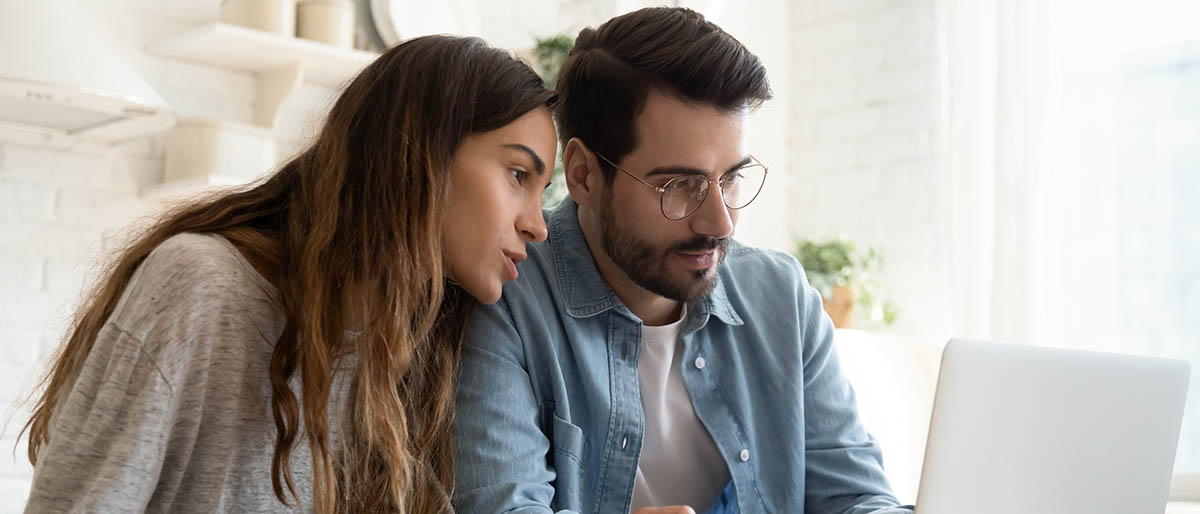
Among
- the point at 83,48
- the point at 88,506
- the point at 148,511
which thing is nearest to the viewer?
the point at 88,506

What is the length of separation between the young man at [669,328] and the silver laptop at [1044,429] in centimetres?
32

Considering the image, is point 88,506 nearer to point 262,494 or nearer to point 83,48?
point 262,494

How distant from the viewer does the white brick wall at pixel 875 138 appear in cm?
316

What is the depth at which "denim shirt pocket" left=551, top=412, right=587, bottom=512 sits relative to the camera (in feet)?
4.27

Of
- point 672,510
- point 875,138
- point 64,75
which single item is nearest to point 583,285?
point 672,510

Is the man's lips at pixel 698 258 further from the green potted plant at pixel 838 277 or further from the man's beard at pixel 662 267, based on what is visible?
the green potted plant at pixel 838 277

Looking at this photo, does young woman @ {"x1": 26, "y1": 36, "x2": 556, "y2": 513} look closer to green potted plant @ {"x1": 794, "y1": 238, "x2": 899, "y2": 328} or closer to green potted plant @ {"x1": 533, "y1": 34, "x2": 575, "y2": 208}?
green potted plant @ {"x1": 533, "y1": 34, "x2": 575, "y2": 208}

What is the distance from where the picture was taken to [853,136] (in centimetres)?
338

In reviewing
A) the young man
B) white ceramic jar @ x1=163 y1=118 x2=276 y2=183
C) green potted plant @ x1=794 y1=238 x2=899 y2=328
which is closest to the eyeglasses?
the young man

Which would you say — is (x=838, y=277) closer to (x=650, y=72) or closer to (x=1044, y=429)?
(x=650, y=72)

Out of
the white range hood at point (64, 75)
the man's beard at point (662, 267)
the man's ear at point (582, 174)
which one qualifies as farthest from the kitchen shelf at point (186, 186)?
the man's beard at point (662, 267)

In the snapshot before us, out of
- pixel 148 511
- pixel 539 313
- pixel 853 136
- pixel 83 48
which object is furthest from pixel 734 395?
pixel 853 136

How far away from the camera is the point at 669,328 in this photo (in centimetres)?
149

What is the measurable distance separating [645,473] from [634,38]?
598 millimetres
